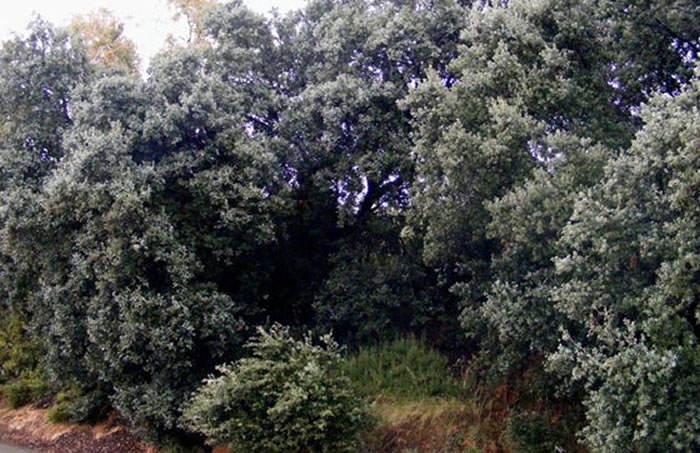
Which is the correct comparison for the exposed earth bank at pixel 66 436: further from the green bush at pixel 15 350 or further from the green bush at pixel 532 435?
the green bush at pixel 532 435

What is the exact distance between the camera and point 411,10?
17.2 m

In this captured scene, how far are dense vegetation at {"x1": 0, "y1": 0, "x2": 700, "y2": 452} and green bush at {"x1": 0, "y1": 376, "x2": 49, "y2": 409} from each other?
0.20 feet

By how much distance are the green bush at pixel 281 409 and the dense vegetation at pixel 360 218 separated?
54 millimetres

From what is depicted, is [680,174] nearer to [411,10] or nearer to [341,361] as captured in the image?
[341,361]

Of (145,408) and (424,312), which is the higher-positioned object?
(424,312)

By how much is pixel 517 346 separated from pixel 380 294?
440 centimetres

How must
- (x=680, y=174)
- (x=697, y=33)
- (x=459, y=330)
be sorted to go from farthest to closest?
1. (x=459, y=330)
2. (x=697, y=33)
3. (x=680, y=174)

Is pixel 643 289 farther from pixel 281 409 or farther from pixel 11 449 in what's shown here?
pixel 11 449

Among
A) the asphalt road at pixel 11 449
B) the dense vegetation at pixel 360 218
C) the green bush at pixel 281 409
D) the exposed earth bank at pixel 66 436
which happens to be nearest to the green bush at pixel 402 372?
the dense vegetation at pixel 360 218

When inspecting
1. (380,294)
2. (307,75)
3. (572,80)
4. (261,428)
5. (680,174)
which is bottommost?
(261,428)

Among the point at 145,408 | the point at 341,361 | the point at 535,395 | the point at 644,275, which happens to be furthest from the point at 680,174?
the point at 145,408

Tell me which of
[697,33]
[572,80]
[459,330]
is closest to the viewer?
[697,33]

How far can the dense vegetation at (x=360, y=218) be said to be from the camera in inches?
408

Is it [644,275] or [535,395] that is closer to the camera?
[644,275]
